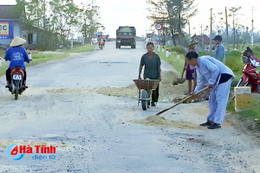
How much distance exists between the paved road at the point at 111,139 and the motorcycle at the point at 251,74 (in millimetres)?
1473

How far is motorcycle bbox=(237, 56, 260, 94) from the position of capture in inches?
535

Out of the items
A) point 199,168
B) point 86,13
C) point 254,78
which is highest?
point 86,13

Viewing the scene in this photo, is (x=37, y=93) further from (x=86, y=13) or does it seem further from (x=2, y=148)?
(x=86, y=13)

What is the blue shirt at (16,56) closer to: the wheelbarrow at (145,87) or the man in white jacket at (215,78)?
the wheelbarrow at (145,87)

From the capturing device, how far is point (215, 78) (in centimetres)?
988

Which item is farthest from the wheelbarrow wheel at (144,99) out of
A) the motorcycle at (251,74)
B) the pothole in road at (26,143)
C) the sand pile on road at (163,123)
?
the pothole in road at (26,143)

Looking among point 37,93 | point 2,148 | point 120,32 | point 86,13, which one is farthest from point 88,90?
point 86,13

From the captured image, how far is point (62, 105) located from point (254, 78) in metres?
5.11

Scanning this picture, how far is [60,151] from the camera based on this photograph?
7410 mm

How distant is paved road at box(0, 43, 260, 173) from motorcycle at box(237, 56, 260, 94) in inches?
58.0

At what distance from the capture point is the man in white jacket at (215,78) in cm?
983

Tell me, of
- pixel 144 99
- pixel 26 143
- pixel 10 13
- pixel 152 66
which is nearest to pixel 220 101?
pixel 144 99

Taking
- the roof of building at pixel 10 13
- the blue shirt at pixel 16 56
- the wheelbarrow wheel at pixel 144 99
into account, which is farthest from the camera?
the roof of building at pixel 10 13

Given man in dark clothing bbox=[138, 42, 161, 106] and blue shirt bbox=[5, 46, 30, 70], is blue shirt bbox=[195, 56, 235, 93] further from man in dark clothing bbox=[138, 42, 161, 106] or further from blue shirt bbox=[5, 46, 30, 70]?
blue shirt bbox=[5, 46, 30, 70]
